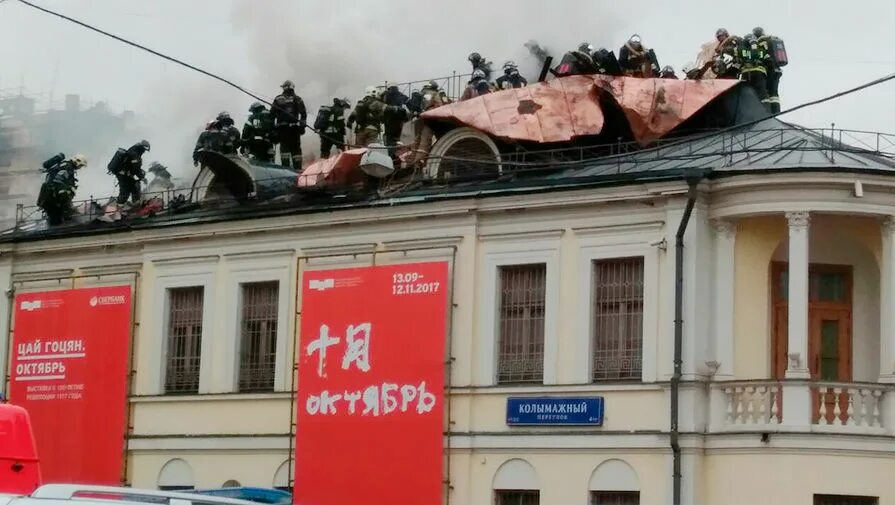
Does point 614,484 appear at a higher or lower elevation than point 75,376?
lower

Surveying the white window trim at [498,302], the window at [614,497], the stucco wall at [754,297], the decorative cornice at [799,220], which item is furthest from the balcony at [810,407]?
the white window trim at [498,302]

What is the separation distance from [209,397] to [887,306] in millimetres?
14740

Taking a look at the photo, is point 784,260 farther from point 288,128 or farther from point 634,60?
point 288,128

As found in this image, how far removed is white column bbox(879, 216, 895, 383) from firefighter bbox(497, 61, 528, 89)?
1163 centimetres

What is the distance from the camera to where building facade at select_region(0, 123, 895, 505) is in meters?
32.9

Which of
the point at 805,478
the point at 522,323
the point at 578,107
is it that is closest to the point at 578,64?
the point at 578,107

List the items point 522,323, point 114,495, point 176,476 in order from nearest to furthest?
point 114,495, point 522,323, point 176,476

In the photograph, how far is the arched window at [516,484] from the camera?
116ft

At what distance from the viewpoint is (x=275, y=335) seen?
40031 millimetres

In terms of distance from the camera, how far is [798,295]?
33.0m

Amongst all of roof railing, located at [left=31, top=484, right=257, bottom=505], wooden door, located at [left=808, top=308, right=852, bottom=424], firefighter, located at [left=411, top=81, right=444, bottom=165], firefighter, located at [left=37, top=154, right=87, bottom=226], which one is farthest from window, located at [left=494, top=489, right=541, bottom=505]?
roof railing, located at [left=31, top=484, right=257, bottom=505]

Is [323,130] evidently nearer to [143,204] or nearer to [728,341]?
[143,204]

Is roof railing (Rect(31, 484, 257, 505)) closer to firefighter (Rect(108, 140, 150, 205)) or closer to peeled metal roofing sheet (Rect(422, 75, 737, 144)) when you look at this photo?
peeled metal roofing sheet (Rect(422, 75, 737, 144))

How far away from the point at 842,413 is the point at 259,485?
12.4 m
